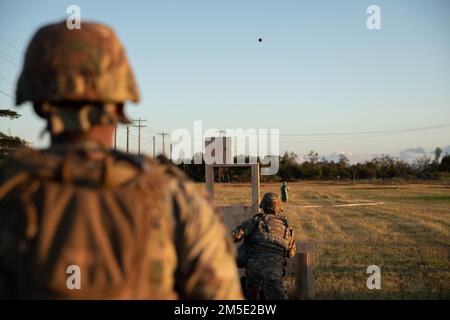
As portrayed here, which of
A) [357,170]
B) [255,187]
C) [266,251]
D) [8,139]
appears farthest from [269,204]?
[357,170]

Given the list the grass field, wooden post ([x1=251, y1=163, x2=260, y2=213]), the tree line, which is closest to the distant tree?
the grass field

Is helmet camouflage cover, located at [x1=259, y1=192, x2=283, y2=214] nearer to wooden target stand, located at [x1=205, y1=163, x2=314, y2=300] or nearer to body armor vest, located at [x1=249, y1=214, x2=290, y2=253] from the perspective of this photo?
body armor vest, located at [x1=249, y1=214, x2=290, y2=253]

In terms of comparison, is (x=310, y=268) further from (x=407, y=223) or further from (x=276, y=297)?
(x=407, y=223)

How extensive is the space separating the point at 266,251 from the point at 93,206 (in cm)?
485

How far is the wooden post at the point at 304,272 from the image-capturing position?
7652 mm

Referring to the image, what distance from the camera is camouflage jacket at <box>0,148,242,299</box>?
1.64m

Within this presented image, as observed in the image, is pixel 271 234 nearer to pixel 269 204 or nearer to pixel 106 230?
pixel 269 204

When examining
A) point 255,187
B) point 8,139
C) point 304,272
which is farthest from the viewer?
point 8,139

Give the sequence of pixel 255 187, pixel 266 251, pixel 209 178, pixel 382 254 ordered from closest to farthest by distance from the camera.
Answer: pixel 266 251 < pixel 255 187 < pixel 209 178 < pixel 382 254

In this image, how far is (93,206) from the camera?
1.65 metres

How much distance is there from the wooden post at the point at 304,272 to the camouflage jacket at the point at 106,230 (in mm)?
Result: 5987

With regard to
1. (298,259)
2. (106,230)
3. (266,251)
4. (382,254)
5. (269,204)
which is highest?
(106,230)
